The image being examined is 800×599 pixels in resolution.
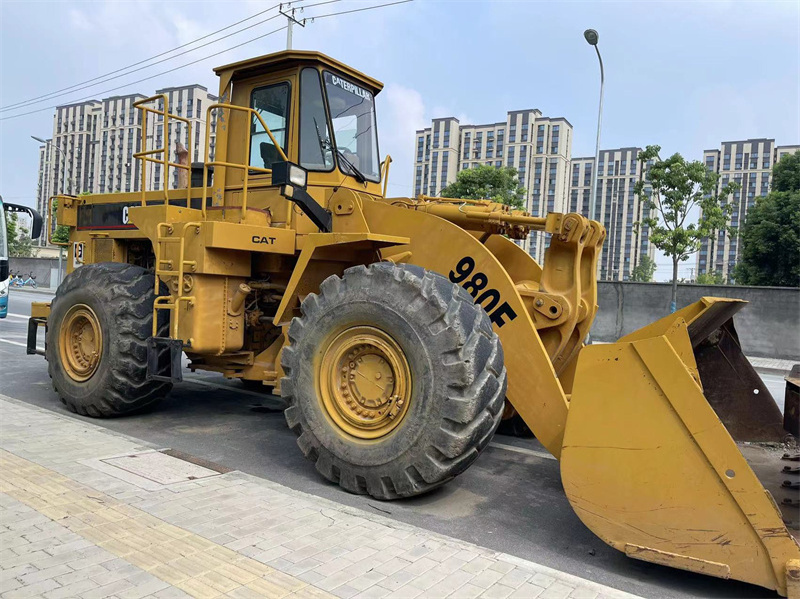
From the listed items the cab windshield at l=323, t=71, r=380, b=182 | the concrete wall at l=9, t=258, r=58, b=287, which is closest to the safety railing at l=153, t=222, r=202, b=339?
the cab windshield at l=323, t=71, r=380, b=182

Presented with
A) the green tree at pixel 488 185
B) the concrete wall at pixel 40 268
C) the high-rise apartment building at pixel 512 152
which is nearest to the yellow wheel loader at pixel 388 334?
the green tree at pixel 488 185

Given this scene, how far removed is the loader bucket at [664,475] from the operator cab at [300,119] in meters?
3.56

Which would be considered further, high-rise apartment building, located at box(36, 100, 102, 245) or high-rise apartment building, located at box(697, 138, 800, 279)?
high-rise apartment building, located at box(697, 138, 800, 279)

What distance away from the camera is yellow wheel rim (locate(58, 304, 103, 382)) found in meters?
6.57

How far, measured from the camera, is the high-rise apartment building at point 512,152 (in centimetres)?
7075

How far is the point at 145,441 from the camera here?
5.74 m

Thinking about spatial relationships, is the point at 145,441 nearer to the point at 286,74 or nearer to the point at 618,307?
the point at 286,74

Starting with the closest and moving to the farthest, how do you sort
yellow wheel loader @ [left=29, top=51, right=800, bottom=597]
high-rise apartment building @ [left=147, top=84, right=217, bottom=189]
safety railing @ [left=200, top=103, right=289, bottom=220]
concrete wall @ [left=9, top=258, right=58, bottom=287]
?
yellow wheel loader @ [left=29, top=51, right=800, bottom=597] < safety railing @ [left=200, top=103, right=289, bottom=220] < high-rise apartment building @ [left=147, top=84, right=217, bottom=189] < concrete wall @ [left=9, top=258, right=58, bottom=287]

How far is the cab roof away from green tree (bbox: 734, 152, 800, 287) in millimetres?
23925

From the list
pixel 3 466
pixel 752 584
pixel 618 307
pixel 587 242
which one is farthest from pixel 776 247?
pixel 3 466

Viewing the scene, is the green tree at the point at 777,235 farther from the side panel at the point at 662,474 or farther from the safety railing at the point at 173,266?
the safety railing at the point at 173,266

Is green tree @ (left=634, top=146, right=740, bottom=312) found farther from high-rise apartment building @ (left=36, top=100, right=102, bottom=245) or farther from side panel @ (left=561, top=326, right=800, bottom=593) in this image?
high-rise apartment building @ (left=36, top=100, right=102, bottom=245)

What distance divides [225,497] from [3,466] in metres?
1.82

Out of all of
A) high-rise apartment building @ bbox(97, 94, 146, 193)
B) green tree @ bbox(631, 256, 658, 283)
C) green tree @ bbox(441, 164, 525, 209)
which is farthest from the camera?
green tree @ bbox(631, 256, 658, 283)
